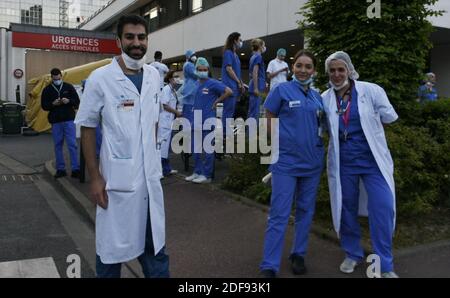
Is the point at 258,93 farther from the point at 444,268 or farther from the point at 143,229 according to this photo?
the point at 143,229

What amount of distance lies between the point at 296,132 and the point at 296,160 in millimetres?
246

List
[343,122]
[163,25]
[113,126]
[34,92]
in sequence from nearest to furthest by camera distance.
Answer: [113,126], [343,122], [34,92], [163,25]

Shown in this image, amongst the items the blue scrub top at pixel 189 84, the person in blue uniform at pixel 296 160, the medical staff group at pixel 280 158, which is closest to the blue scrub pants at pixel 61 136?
the blue scrub top at pixel 189 84

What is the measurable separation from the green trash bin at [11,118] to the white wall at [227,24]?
31.2 ft

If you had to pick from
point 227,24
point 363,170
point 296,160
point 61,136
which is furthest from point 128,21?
point 227,24

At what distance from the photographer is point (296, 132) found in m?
4.34

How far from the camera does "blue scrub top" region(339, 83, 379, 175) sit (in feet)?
14.2

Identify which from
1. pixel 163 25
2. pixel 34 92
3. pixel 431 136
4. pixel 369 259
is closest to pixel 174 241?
pixel 369 259

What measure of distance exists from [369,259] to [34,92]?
17823 mm

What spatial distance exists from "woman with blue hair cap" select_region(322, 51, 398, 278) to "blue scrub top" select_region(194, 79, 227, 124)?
360 cm

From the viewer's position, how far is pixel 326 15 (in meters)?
7.44

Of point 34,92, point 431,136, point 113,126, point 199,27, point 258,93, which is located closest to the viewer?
point 113,126

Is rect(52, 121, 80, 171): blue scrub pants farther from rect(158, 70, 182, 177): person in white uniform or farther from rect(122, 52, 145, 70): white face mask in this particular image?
rect(122, 52, 145, 70): white face mask

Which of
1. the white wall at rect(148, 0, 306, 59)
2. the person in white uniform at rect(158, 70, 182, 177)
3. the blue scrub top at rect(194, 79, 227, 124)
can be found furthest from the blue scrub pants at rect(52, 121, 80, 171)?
the white wall at rect(148, 0, 306, 59)
